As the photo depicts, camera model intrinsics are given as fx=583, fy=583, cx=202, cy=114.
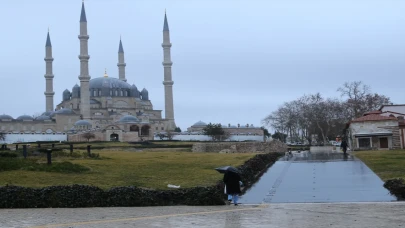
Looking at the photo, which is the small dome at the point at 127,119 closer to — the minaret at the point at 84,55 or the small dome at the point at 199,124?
the minaret at the point at 84,55

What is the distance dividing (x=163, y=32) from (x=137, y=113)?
1612 centimetres

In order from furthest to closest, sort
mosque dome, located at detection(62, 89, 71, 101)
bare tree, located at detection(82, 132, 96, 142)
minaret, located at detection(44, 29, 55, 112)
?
mosque dome, located at detection(62, 89, 71, 101), minaret, located at detection(44, 29, 55, 112), bare tree, located at detection(82, 132, 96, 142)

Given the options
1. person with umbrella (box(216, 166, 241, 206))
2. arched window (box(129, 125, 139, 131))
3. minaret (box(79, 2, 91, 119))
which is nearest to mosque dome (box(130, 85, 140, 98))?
minaret (box(79, 2, 91, 119))

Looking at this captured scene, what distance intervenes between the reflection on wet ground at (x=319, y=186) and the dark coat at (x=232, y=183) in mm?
556

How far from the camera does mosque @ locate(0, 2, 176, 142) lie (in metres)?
74.6

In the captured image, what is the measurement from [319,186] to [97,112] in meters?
Result: 76.7

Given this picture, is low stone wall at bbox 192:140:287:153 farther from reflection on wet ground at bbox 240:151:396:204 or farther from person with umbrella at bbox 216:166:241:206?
person with umbrella at bbox 216:166:241:206

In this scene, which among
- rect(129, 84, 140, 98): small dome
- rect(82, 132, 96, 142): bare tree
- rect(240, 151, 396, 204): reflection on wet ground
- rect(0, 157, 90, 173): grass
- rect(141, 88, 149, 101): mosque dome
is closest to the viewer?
rect(240, 151, 396, 204): reflection on wet ground

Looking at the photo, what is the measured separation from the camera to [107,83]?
307 ft

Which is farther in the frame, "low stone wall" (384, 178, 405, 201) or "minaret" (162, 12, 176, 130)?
"minaret" (162, 12, 176, 130)

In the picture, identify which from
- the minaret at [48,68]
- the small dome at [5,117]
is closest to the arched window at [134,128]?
the minaret at [48,68]

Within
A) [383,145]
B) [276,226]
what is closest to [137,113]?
[383,145]

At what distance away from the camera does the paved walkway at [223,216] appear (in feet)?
31.4

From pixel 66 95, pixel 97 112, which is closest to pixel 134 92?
pixel 97 112
